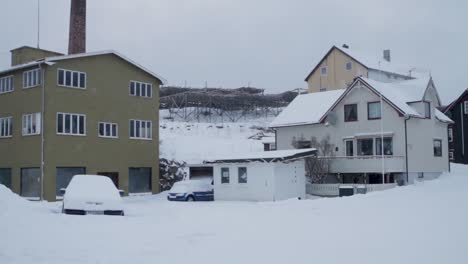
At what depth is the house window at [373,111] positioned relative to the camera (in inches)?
1519

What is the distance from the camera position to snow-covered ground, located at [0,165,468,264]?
11.8 meters

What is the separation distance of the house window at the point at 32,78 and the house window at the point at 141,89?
7.18 m

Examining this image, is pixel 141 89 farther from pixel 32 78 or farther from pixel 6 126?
pixel 6 126

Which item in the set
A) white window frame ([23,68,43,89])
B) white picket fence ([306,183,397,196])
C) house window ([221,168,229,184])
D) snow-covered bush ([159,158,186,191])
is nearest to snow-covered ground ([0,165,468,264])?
white picket fence ([306,183,397,196])

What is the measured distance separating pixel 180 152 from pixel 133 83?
922 centimetres

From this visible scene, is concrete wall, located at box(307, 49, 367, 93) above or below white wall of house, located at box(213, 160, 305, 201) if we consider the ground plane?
above

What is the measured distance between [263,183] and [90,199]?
1492 cm

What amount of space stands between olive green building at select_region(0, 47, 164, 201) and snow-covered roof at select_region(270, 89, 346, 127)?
1004cm

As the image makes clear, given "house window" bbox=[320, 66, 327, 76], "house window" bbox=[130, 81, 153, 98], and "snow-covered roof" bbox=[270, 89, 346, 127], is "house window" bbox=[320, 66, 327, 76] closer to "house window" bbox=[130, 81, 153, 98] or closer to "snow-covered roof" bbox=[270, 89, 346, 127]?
"snow-covered roof" bbox=[270, 89, 346, 127]

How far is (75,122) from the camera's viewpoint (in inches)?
1452

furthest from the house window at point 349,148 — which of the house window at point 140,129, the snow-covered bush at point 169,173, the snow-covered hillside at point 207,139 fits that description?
the house window at point 140,129

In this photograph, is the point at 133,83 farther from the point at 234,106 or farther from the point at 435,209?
the point at 234,106

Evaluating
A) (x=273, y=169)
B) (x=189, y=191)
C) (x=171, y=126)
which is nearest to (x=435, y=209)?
(x=273, y=169)

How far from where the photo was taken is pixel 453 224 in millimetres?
16969
